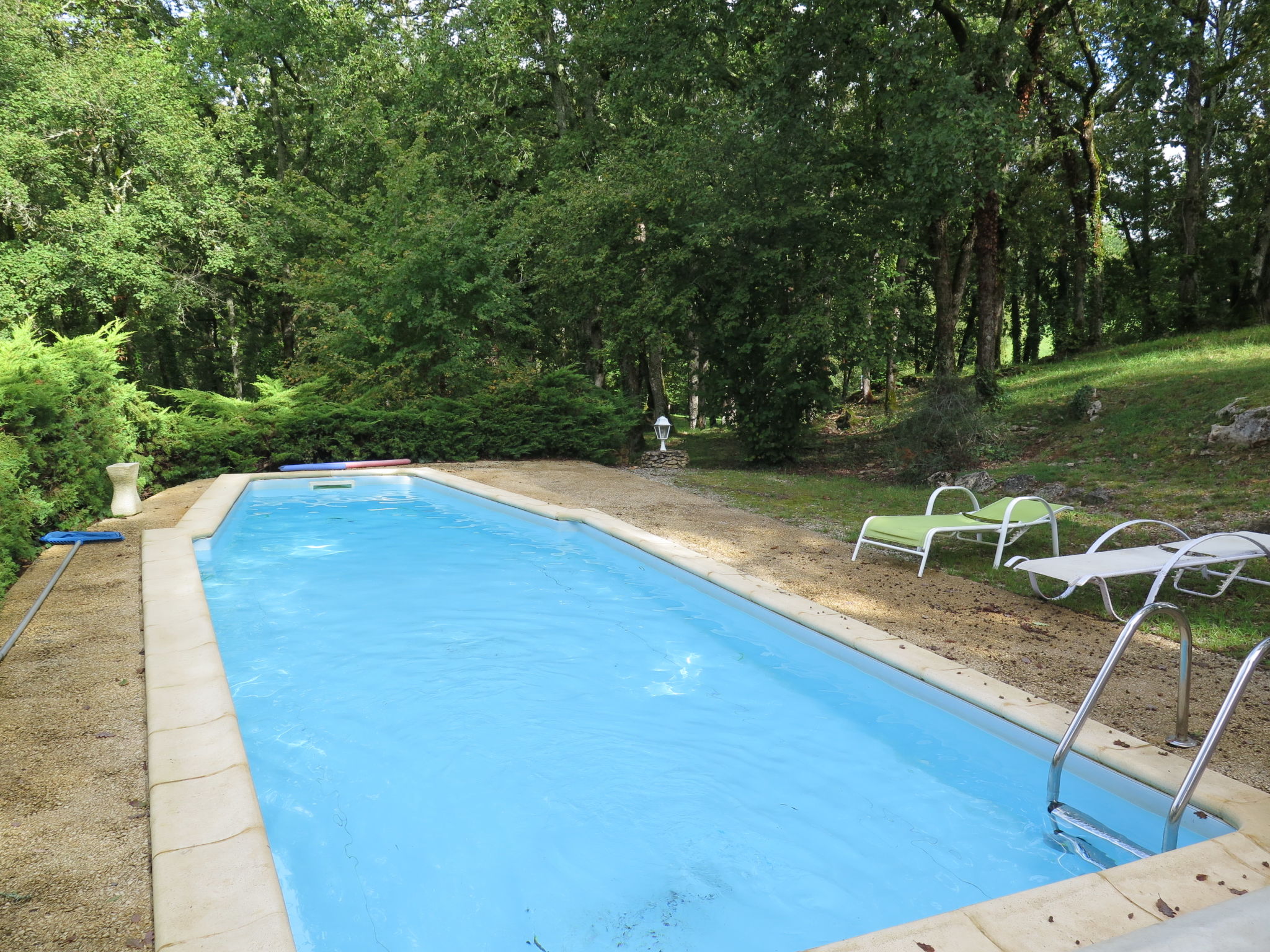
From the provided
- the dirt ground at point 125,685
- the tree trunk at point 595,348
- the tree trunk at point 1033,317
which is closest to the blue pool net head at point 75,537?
the dirt ground at point 125,685

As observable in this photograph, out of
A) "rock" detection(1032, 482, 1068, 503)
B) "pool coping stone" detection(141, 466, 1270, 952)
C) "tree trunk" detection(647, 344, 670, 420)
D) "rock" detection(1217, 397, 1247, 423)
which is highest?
"tree trunk" detection(647, 344, 670, 420)

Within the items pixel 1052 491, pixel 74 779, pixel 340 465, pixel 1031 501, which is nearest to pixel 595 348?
pixel 340 465

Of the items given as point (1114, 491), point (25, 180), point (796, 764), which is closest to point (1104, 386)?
point (1114, 491)

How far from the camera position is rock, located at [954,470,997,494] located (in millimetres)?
11180

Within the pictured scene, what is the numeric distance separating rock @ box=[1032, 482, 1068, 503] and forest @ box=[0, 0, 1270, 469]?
1.96m

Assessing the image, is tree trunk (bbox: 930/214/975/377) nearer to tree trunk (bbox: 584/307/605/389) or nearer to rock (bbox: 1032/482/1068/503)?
rock (bbox: 1032/482/1068/503)

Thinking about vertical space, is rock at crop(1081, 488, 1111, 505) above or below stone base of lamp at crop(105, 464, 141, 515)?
below

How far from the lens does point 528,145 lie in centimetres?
1920

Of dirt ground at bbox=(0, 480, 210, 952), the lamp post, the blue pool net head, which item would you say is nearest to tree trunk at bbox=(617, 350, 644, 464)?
the lamp post

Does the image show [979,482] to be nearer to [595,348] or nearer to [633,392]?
[595,348]

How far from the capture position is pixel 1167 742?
345cm

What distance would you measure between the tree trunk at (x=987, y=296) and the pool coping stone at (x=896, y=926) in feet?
38.7

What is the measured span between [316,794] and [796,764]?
2389mm

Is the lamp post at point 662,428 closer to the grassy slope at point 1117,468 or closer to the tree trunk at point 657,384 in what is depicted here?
the grassy slope at point 1117,468
